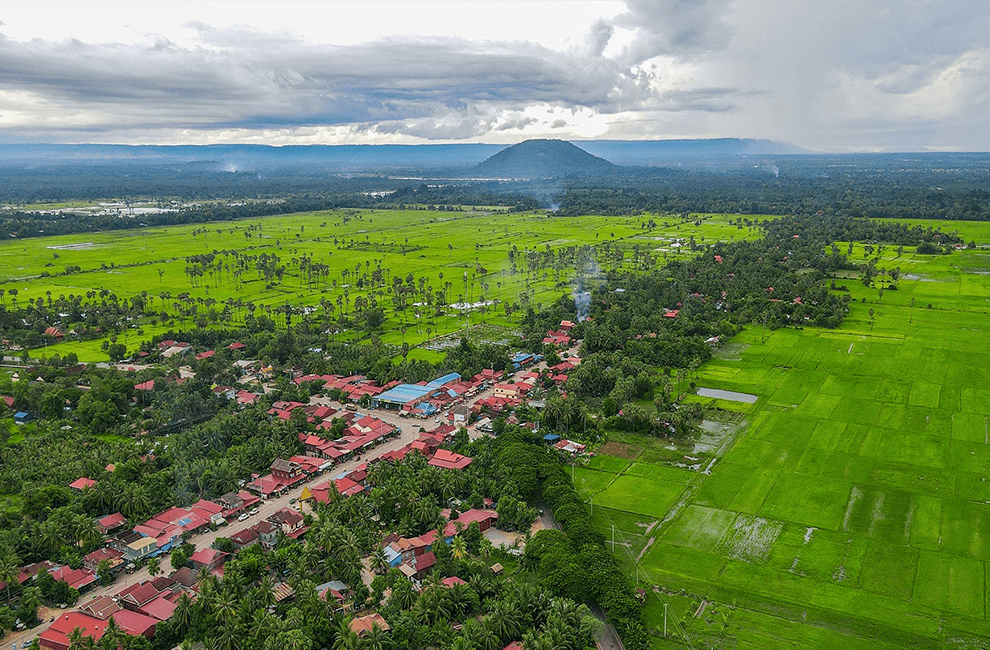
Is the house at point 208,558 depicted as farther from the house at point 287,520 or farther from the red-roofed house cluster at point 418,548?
the red-roofed house cluster at point 418,548

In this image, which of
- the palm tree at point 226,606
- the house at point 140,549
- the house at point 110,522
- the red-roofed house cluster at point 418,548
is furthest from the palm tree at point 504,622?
the house at point 110,522

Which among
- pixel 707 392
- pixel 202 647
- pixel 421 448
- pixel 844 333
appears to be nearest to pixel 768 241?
pixel 844 333

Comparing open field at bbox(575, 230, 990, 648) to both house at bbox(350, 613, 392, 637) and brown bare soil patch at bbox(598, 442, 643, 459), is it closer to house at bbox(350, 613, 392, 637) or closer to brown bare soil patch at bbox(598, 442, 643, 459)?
brown bare soil patch at bbox(598, 442, 643, 459)

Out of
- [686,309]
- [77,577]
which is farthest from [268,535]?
[686,309]

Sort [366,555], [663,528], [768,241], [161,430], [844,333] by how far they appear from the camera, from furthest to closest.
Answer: [768,241] → [844,333] → [161,430] → [663,528] → [366,555]

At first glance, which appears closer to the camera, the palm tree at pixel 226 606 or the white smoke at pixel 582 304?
the palm tree at pixel 226 606

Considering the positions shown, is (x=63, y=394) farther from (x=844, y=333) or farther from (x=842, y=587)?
(x=844, y=333)
